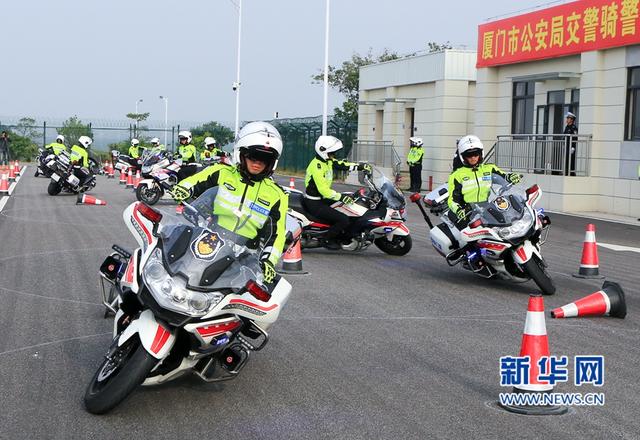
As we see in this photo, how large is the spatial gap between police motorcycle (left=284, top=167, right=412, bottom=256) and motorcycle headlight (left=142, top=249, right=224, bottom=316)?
8799 mm

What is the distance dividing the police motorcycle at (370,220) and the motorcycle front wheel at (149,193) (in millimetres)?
10339

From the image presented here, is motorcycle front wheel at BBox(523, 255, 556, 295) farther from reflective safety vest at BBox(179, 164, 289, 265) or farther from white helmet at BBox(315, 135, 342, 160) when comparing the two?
reflective safety vest at BBox(179, 164, 289, 265)

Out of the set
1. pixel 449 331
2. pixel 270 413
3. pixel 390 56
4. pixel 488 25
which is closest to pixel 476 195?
pixel 449 331

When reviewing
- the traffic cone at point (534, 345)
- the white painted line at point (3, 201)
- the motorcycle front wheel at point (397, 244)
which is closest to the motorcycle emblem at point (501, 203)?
the motorcycle front wheel at point (397, 244)

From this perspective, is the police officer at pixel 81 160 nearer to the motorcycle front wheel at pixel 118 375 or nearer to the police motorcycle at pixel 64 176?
the police motorcycle at pixel 64 176

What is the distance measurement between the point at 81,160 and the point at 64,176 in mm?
828

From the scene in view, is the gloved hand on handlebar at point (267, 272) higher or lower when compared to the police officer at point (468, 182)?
lower

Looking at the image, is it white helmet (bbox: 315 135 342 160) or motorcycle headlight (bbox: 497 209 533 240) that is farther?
white helmet (bbox: 315 135 342 160)

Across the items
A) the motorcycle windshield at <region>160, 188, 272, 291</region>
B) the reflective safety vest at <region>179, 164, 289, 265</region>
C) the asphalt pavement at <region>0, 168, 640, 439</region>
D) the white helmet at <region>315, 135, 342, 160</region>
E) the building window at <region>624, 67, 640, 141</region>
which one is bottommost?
the asphalt pavement at <region>0, 168, 640, 439</region>

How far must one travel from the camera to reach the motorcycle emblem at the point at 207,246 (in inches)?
243

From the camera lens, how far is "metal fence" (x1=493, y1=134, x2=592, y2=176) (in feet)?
90.3

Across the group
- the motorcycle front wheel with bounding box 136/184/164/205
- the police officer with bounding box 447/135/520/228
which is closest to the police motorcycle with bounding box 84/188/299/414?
the police officer with bounding box 447/135/520/228

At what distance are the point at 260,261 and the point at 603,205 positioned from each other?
2176cm

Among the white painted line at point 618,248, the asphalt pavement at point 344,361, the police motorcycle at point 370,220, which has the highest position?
the police motorcycle at point 370,220
